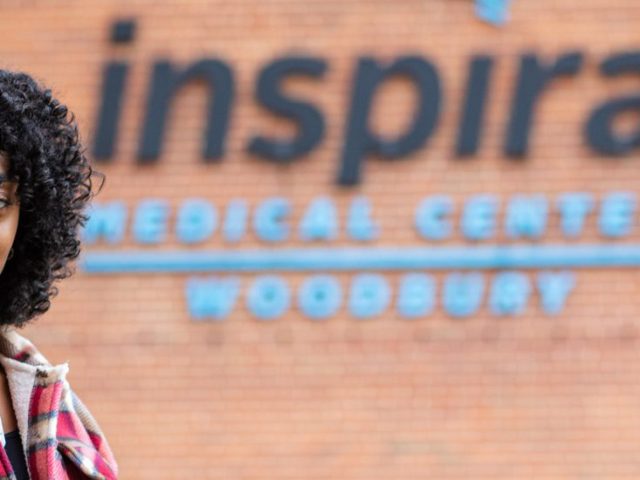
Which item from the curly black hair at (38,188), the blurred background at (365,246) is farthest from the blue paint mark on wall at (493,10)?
the curly black hair at (38,188)

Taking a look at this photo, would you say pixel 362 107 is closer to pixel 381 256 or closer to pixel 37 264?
pixel 381 256

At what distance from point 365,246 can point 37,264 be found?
515 centimetres

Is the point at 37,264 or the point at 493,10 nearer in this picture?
the point at 37,264

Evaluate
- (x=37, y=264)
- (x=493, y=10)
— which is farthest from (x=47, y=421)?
(x=493, y=10)

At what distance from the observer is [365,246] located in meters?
7.97

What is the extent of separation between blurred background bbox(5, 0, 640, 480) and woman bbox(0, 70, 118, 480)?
5017 millimetres

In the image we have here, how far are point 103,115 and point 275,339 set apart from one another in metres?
1.55

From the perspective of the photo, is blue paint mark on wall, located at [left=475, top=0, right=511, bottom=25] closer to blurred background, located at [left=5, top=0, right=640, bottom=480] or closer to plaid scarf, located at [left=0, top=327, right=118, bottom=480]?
blurred background, located at [left=5, top=0, right=640, bottom=480]

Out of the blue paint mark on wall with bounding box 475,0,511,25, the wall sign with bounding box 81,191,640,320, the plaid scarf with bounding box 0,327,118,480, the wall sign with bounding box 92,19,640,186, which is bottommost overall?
the plaid scarf with bounding box 0,327,118,480

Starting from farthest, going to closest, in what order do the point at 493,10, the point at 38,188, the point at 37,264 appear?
the point at 493,10 → the point at 37,264 → the point at 38,188

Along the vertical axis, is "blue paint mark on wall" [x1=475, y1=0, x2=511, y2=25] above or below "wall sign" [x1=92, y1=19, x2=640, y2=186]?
above

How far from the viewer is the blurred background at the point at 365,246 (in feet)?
25.7

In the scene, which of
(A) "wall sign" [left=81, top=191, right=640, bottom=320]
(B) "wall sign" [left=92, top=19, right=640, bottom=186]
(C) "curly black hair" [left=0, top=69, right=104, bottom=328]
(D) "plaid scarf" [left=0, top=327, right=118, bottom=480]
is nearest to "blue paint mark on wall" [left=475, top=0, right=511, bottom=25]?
(B) "wall sign" [left=92, top=19, right=640, bottom=186]

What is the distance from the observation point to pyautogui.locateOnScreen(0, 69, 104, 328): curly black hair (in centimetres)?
262
